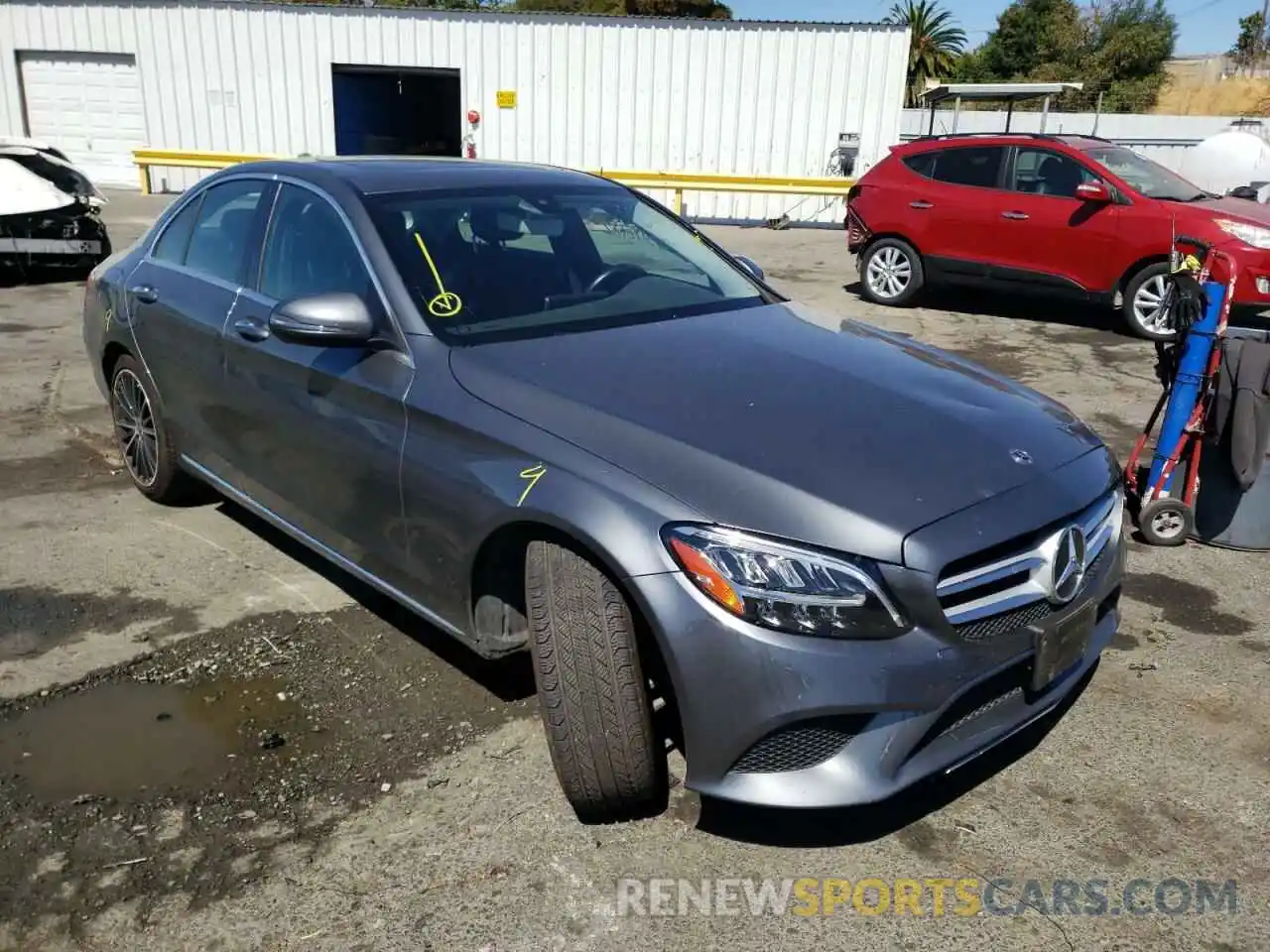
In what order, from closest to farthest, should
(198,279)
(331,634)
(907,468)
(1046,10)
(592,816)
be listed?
(907,468) < (592,816) < (331,634) < (198,279) < (1046,10)

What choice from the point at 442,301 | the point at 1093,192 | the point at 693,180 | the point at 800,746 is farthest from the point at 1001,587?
the point at 693,180

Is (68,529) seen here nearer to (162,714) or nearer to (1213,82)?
(162,714)

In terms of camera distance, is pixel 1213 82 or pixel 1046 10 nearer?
pixel 1213 82

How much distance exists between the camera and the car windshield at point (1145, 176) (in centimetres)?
926

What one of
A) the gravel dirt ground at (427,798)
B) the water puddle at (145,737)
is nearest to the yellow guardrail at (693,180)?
the gravel dirt ground at (427,798)

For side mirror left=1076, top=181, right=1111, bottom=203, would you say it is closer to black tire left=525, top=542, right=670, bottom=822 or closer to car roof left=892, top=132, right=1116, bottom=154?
car roof left=892, top=132, right=1116, bottom=154

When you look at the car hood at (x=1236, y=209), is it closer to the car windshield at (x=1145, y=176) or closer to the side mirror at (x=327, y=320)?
the car windshield at (x=1145, y=176)

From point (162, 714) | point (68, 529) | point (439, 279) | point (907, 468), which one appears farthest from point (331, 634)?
point (907, 468)

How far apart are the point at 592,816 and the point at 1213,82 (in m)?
54.9

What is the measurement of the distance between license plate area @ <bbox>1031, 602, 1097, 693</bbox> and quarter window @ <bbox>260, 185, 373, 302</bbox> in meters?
2.16

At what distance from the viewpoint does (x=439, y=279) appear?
10.6 feet

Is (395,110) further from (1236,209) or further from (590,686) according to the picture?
(590,686)

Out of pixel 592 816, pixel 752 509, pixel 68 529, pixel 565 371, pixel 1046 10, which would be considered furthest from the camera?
pixel 1046 10

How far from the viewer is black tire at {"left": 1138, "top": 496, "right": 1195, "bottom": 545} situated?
4627mm
